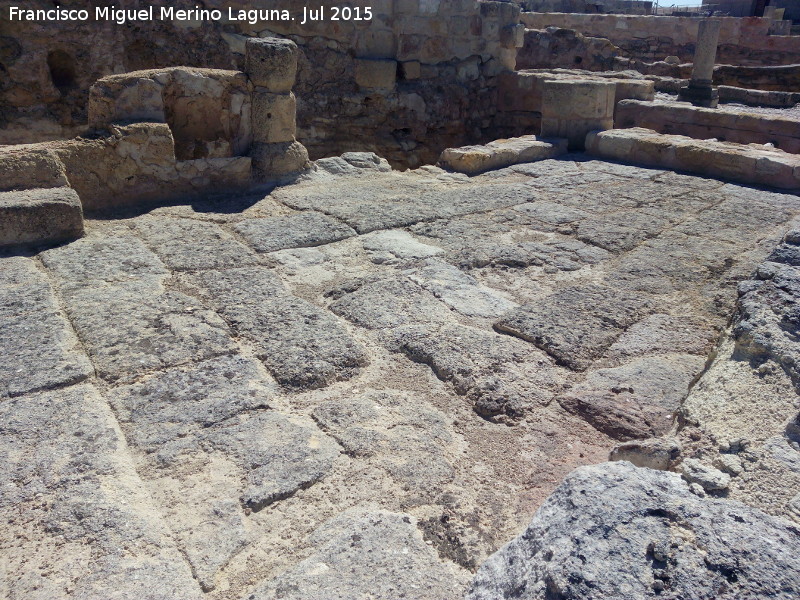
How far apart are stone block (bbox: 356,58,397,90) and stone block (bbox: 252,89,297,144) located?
428cm

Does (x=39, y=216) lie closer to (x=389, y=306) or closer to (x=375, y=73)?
(x=389, y=306)

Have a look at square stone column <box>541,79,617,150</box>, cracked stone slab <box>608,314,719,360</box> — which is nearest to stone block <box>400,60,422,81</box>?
square stone column <box>541,79,617,150</box>

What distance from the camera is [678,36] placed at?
60.3 feet

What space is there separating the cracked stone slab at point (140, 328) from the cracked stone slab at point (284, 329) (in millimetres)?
145

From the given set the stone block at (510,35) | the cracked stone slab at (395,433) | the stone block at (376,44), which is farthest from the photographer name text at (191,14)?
the cracked stone slab at (395,433)

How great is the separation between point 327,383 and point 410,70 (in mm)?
8118

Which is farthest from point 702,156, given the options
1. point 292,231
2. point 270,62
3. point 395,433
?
point 395,433

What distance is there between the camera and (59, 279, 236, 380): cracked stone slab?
297 centimetres

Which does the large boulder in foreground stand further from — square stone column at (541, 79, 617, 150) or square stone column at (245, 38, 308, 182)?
square stone column at (541, 79, 617, 150)

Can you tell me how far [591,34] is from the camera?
1922 cm

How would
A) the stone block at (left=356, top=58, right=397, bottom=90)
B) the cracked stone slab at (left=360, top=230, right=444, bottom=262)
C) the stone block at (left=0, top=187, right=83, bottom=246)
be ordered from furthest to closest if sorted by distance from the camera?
the stone block at (left=356, top=58, right=397, bottom=90) < the cracked stone slab at (left=360, top=230, right=444, bottom=262) < the stone block at (left=0, top=187, right=83, bottom=246)

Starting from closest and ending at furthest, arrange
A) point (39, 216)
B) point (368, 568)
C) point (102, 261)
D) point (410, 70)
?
point (368, 568)
point (102, 261)
point (39, 216)
point (410, 70)

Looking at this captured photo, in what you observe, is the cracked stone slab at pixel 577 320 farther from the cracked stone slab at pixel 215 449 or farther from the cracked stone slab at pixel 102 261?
the cracked stone slab at pixel 102 261

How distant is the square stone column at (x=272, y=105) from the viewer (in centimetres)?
552
